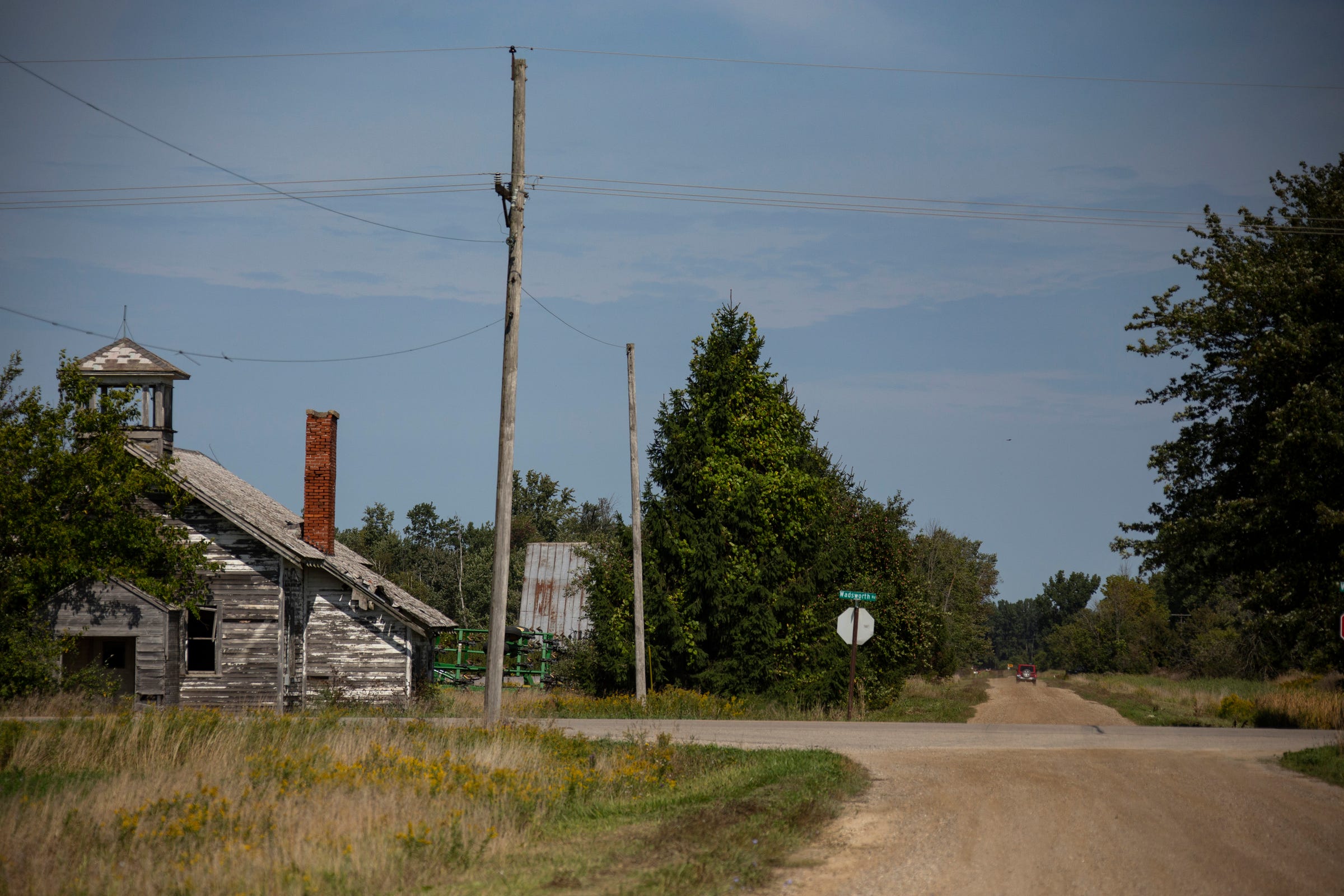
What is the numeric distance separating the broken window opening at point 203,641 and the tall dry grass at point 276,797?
11.0m

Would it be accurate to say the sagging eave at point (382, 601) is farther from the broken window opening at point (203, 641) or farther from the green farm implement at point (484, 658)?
the green farm implement at point (484, 658)

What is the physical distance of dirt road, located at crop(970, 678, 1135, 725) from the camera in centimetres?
2936

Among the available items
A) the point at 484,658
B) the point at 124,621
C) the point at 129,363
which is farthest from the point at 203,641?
the point at 484,658

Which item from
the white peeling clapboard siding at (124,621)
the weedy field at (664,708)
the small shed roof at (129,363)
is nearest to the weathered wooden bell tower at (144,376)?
the small shed roof at (129,363)

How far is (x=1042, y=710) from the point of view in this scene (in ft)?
119

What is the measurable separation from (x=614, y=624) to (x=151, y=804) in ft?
65.6

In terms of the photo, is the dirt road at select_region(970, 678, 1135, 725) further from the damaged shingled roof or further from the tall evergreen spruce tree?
the damaged shingled roof

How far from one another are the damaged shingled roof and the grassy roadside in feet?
65.5

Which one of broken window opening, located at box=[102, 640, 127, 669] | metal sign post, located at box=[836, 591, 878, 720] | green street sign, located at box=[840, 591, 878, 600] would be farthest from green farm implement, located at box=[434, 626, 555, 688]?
green street sign, located at box=[840, 591, 878, 600]

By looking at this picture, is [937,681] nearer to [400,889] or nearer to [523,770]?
[523,770]

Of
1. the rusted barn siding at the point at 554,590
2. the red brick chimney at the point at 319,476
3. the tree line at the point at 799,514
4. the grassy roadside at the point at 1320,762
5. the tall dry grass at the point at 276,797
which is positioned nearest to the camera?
the tall dry grass at the point at 276,797

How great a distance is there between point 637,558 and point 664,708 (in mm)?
4128

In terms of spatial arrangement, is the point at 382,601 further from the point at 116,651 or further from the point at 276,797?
the point at 276,797

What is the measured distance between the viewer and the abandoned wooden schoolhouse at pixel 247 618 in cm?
2441
